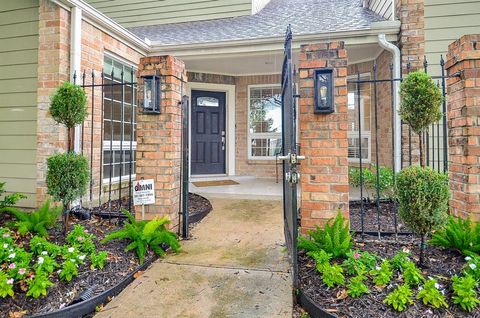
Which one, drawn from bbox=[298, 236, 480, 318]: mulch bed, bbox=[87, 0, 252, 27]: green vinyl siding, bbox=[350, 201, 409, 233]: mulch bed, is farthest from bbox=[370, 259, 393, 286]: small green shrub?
bbox=[87, 0, 252, 27]: green vinyl siding

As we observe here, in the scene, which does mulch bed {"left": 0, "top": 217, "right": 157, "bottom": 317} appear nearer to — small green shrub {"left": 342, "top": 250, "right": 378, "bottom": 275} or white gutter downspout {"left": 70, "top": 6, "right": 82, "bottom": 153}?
white gutter downspout {"left": 70, "top": 6, "right": 82, "bottom": 153}

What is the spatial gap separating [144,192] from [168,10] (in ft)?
19.7

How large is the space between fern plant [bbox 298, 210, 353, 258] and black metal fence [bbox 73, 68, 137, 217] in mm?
2186

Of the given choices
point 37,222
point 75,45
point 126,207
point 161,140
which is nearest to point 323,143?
point 161,140

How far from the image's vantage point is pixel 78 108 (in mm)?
2805

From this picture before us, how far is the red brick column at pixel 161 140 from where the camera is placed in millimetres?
2807

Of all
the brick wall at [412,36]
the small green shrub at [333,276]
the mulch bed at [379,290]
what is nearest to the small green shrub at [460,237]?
the mulch bed at [379,290]

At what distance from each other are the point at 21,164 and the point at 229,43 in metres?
3.67

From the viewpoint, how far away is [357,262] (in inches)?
77.0

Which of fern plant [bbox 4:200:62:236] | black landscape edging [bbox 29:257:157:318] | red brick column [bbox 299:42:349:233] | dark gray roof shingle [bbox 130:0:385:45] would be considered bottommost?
black landscape edging [bbox 29:257:157:318]

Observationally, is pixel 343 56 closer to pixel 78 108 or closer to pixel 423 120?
pixel 423 120

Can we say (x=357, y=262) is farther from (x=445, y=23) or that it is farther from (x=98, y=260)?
(x=445, y=23)

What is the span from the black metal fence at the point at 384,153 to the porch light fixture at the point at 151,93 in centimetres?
182

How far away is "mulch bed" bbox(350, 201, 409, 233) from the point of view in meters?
2.99
